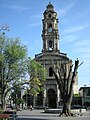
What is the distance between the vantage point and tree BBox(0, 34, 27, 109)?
2148 inches

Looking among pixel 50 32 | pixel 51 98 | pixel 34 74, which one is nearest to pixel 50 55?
pixel 50 32

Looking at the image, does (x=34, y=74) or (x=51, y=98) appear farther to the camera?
(x=51, y=98)

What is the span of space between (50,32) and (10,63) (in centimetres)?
4762

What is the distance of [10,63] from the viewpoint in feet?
181

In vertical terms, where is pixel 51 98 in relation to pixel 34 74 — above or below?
below

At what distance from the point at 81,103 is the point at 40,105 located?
601 inches

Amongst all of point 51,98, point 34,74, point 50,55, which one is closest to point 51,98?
point 51,98

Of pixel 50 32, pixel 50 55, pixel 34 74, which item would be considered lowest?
pixel 34 74

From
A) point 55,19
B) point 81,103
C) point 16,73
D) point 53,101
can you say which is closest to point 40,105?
point 53,101

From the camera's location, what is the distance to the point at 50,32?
332ft

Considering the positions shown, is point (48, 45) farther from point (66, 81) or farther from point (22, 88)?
point (66, 81)

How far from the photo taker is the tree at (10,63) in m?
54.6

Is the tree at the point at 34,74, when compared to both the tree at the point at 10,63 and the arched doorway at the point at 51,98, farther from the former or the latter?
the arched doorway at the point at 51,98

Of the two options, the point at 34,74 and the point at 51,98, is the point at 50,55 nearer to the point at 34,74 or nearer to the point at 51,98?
the point at 51,98
